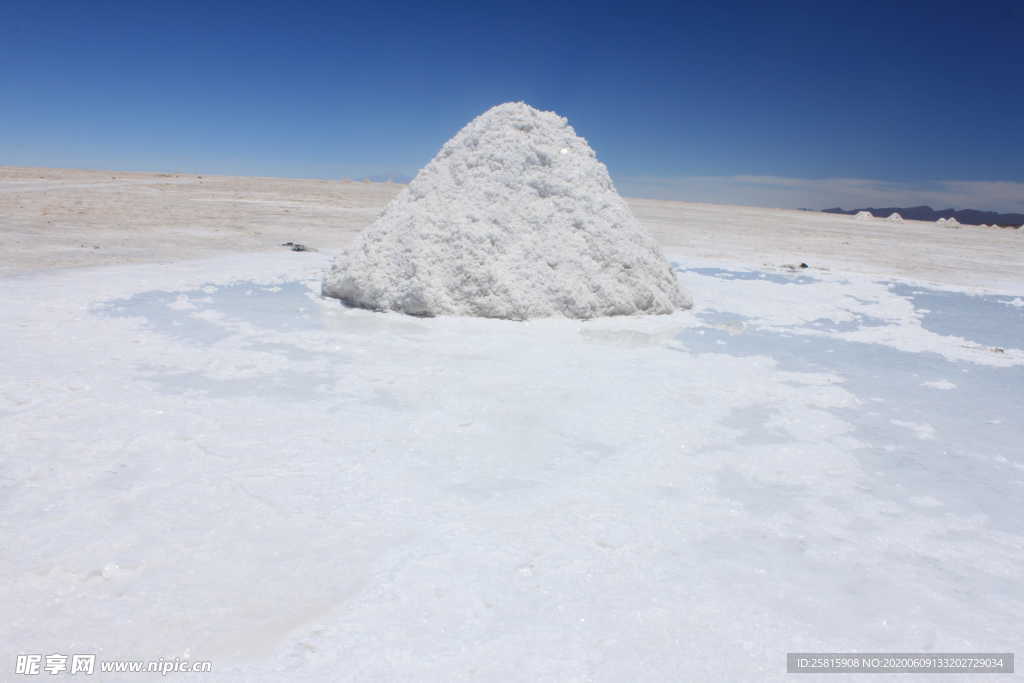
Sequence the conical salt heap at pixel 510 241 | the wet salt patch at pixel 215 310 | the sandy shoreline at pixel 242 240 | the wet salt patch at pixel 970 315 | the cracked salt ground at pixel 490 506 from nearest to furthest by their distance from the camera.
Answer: the cracked salt ground at pixel 490 506
the wet salt patch at pixel 215 310
the conical salt heap at pixel 510 241
the wet salt patch at pixel 970 315
the sandy shoreline at pixel 242 240

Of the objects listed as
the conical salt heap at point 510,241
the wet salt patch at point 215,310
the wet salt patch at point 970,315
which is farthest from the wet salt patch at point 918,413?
the wet salt patch at point 215,310

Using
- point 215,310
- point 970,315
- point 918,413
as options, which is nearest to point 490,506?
point 918,413

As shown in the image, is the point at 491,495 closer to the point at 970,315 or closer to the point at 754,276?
the point at 970,315

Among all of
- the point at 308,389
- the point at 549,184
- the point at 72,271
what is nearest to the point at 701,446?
the point at 308,389

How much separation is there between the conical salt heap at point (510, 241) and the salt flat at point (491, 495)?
422 mm

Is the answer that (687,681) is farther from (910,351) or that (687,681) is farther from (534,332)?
(910,351)

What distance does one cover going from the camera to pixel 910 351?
4156 mm

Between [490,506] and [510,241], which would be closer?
[490,506]

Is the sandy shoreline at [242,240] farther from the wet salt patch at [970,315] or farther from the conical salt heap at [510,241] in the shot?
the conical salt heap at [510,241]

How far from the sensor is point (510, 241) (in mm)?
4902

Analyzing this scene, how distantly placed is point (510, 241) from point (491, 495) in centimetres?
313

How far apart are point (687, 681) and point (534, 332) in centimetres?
304

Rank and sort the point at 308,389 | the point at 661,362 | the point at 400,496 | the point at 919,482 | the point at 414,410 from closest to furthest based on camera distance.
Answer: the point at 400,496 → the point at 919,482 → the point at 414,410 → the point at 308,389 → the point at 661,362

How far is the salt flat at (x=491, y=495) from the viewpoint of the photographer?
56.4 inches
